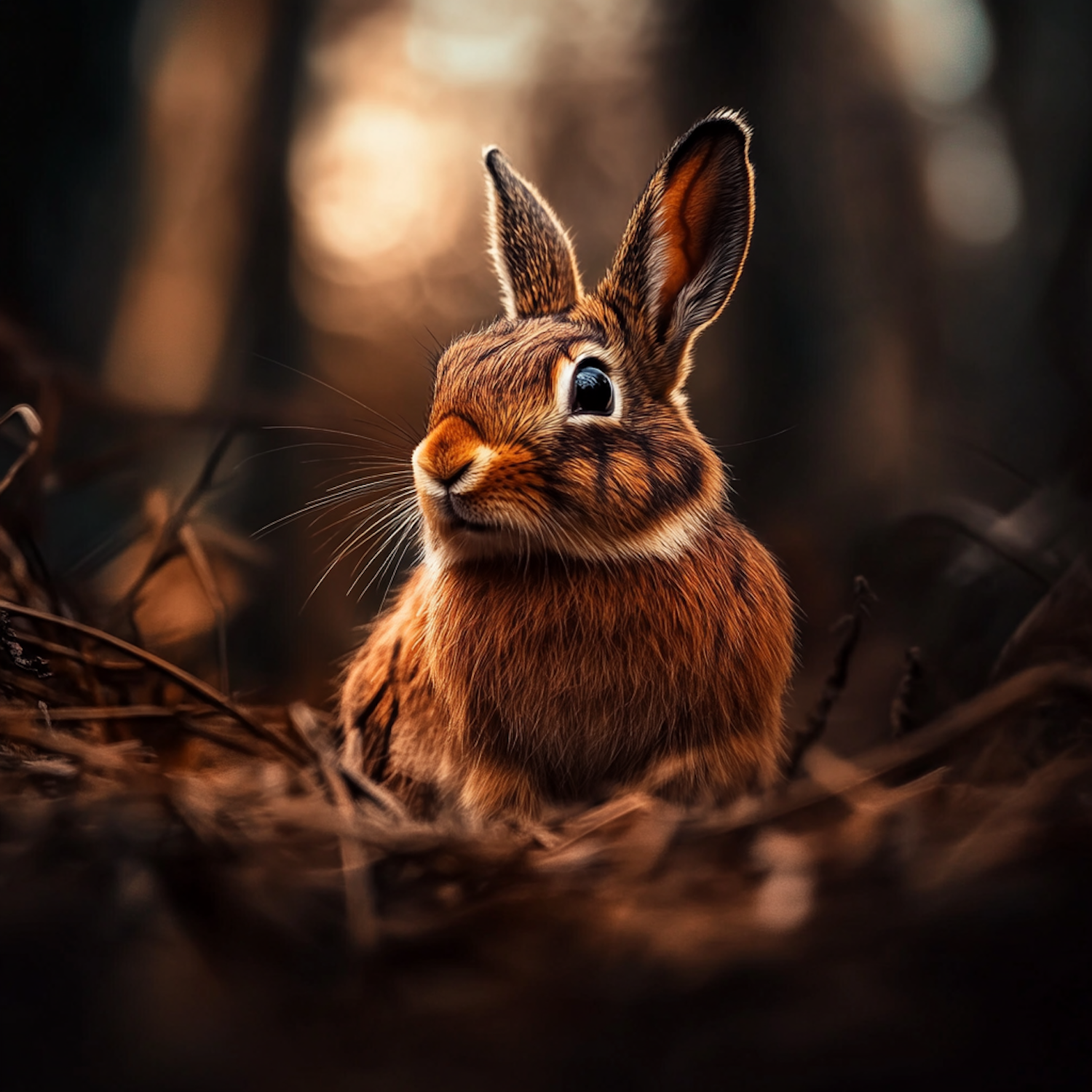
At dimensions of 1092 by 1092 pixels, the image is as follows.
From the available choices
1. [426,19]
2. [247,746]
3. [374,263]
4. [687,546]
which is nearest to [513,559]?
[687,546]

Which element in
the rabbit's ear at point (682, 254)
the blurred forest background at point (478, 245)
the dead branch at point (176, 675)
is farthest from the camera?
the blurred forest background at point (478, 245)

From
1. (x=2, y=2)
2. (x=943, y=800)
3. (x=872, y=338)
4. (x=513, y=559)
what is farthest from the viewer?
(x=872, y=338)

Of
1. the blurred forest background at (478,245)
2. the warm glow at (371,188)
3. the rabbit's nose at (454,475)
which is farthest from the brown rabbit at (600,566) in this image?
the warm glow at (371,188)

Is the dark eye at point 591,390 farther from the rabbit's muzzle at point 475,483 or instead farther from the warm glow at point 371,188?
the warm glow at point 371,188

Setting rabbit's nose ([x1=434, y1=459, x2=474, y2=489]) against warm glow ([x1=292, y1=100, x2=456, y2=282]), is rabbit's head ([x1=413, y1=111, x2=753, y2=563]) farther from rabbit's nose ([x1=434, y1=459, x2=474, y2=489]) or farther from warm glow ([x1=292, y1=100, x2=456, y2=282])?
warm glow ([x1=292, y1=100, x2=456, y2=282])

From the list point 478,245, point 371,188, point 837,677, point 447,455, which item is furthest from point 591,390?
point 371,188

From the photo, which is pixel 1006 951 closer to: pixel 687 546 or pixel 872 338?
pixel 687 546

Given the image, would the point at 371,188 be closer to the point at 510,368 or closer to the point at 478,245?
the point at 478,245
